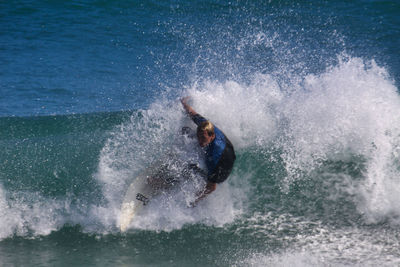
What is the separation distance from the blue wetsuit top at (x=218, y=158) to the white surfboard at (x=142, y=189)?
2.51ft

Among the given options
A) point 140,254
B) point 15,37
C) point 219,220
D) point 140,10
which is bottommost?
point 140,254

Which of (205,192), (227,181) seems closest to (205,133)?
(205,192)

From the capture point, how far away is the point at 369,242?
178 inches

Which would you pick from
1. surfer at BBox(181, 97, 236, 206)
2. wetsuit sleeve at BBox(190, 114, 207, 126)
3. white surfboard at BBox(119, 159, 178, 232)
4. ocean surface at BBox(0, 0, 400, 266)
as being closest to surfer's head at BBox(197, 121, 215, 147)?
surfer at BBox(181, 97, 236, 206)

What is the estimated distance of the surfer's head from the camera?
4.62 meters

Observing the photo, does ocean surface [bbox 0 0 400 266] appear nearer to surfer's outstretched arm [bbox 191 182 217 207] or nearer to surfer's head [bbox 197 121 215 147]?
surfer's outstretched arm [bbox 191 182 217 207]

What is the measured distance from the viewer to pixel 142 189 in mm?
5230

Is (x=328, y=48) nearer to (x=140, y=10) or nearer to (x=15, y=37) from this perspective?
(x=140, y=10)

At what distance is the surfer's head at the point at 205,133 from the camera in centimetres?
462

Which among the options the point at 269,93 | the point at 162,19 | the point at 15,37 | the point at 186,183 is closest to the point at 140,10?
the point at 162,19

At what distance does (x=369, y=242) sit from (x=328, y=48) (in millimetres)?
12372

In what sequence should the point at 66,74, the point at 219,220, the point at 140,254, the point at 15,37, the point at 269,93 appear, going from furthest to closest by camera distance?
the point at 15,37
the point at 66,74
the point at 269,93
the point at 219,220
the point at 140,254

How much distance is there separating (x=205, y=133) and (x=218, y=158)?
34 centimetres

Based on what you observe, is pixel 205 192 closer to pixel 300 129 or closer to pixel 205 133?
pixel 205 133
